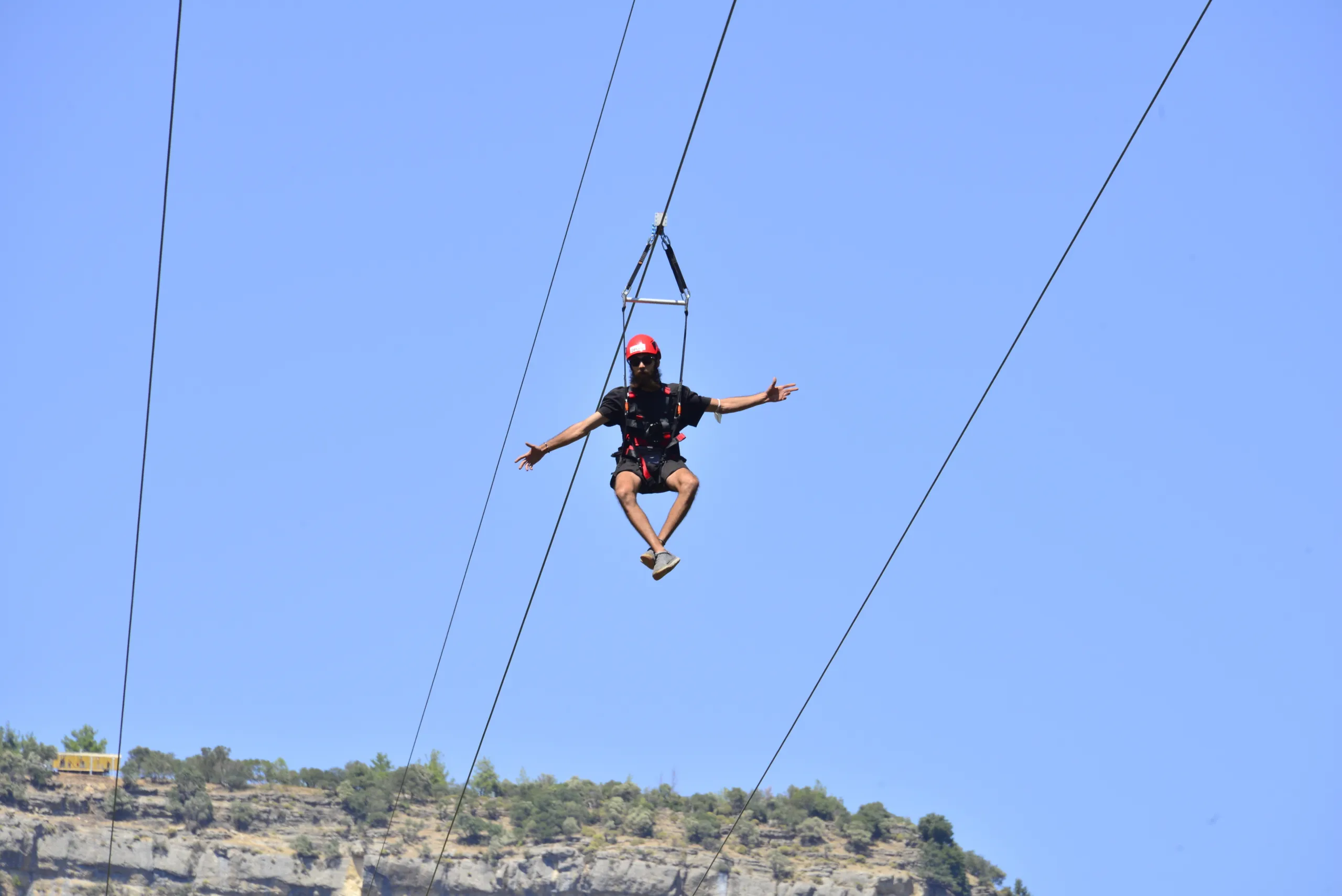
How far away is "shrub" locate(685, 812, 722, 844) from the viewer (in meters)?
108

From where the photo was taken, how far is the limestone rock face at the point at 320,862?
298 ft

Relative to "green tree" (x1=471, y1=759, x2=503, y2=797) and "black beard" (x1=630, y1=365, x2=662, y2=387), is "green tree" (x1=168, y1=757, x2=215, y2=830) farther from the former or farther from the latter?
"black beard" (x1=630, y1=365, x2=662, y2=387)

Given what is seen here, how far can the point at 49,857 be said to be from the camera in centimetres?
9025

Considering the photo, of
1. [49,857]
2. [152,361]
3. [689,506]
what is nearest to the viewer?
[689,506]

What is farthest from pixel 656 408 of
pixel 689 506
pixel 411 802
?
pixel 411 802

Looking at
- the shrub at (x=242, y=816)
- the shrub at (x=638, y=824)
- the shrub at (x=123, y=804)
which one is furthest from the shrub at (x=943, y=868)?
the shrub at (x=123, y=804)

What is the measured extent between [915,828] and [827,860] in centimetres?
875

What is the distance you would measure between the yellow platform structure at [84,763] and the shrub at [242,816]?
8596mm

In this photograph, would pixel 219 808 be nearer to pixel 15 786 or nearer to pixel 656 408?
pixel 15 786

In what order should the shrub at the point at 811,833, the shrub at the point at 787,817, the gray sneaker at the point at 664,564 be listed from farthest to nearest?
1. the shrub at the point at 787,817
2. the shrub at the point at 811,833
3. the gray sneaker at the point at 664,564

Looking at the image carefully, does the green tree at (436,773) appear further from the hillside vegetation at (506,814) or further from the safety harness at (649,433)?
the safety harness at (649,433)

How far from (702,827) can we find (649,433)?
9887 cm

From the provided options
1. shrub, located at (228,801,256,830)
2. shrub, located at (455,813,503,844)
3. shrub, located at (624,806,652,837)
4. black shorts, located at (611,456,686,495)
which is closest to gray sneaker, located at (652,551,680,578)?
black shorts, located at (611,456,686,495)

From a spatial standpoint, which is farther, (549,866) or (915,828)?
(915,828)
